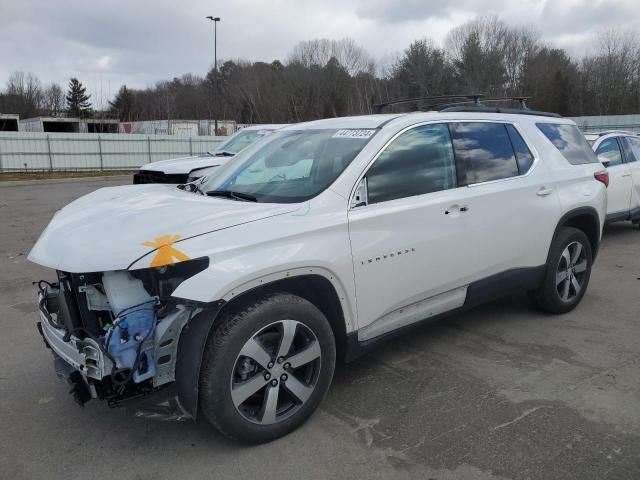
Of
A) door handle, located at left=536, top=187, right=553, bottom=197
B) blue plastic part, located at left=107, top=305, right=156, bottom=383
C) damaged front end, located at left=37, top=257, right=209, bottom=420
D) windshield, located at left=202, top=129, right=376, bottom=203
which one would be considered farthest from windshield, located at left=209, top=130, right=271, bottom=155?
blue plastic part, located at left=107, top=305, right=156, bottom=383

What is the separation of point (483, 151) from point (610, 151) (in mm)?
5818

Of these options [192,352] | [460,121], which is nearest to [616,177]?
[460,121]

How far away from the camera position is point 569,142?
4957mm

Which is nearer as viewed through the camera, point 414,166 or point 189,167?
point 414,166

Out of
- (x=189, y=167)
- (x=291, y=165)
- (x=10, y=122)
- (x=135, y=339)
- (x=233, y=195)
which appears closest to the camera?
(x=135, y=339)

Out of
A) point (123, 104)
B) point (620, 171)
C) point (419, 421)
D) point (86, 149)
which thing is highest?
point (123, 104)

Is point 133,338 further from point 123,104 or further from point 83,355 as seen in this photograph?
point 123,104

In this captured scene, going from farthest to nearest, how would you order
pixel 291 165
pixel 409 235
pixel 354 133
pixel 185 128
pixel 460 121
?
1. pixel 185 128
2. pixel 460 121
3. pixel 291 165
4. pixel 354 133
5. pixel 409 235

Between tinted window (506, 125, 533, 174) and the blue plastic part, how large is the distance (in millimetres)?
3208

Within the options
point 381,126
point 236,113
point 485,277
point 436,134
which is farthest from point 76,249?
point 236,113

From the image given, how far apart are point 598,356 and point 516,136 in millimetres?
1880

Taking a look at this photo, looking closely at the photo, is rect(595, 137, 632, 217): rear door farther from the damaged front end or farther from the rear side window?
the damaged front end

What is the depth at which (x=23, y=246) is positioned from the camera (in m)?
8.23

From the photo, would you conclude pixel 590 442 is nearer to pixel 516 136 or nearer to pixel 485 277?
pixel 485 277
